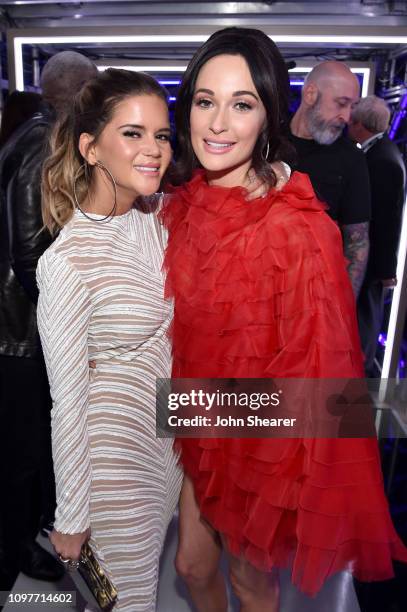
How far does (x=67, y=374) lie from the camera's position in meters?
1.07

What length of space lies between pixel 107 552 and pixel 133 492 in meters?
0.15

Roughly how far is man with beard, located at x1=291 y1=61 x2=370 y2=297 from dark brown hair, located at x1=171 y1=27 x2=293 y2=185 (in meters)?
1.02

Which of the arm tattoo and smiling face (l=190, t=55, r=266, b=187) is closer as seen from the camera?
smiling face (l=190, t=55, r=266, b=187)

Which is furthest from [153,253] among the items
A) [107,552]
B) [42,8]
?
[42,8]

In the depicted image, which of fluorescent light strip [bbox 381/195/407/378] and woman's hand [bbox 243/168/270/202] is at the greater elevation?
woman's hand [bbox 243/168/270/202]

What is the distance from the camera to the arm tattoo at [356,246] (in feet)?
7.92

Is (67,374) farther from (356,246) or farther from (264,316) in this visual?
(356,246)

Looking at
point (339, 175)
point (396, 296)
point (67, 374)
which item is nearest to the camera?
point (67, 374)

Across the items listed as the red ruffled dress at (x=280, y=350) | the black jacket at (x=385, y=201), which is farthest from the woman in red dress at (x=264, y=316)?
the black jacket at (x=385, y=201)

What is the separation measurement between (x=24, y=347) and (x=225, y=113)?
3.42 feet

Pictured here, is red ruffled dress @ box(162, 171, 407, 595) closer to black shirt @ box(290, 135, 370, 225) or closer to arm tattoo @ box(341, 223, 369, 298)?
black shirt @ box(290, 135, 370, 225)

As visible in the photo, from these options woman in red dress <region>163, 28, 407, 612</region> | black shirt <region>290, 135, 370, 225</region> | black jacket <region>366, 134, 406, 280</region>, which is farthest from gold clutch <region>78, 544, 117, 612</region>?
black jacket <region>366, 134, 406, 280</region>

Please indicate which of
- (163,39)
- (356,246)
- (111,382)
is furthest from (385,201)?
(111,382)

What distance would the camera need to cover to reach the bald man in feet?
5.26
